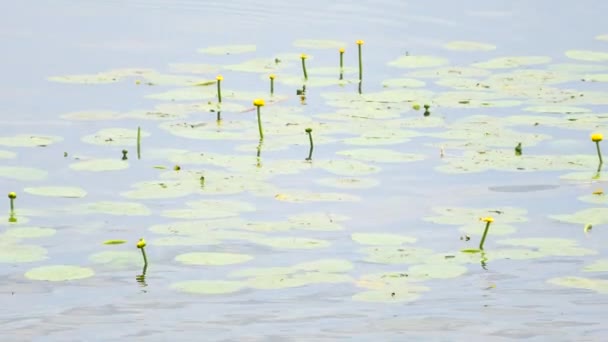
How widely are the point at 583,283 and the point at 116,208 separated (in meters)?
2.01

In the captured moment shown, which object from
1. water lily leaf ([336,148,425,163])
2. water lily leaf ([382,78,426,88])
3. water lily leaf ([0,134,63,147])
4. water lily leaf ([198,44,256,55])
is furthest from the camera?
water lily leaf ([198,44,256,55])

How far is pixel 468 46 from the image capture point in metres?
9.07

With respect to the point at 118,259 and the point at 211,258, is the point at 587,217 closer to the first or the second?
the point at 211,258

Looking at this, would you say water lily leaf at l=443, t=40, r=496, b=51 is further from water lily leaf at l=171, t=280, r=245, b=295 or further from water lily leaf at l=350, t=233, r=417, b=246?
water lily leaf at l=171, t=280, r=245, b=295

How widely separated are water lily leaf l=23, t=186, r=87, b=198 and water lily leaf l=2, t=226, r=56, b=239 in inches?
17.3

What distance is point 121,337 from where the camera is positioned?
4645 mm

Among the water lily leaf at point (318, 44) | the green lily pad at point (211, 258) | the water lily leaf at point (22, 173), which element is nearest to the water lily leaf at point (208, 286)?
the green lily pad at point (211, 258)

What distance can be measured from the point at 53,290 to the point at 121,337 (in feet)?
1.73

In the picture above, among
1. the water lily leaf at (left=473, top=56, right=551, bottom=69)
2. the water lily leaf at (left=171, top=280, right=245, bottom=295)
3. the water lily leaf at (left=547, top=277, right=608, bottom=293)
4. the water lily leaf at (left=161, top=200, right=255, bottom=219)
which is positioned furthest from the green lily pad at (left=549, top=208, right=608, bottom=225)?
the water lily leaf at (left=473, top=56, right=551, bottom=69)

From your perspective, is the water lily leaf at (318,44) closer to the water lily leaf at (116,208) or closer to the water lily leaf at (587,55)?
the water lily leaf at (587,55)

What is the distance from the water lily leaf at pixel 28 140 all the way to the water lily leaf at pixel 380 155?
1.45 m

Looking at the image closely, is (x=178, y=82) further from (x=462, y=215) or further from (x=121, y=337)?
(x=121, y=337)

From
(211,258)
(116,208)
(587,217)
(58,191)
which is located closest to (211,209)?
(116,208)

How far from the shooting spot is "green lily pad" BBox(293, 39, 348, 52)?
29.6ft
